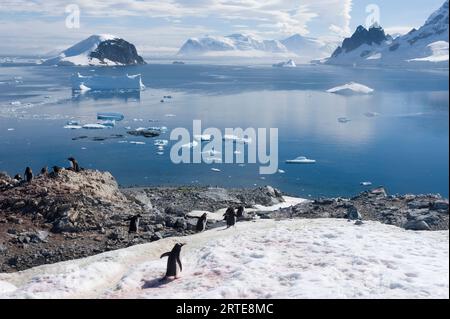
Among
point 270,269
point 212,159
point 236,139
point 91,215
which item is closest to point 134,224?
point 91,215

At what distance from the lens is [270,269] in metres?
12.7

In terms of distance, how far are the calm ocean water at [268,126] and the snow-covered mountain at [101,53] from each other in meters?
86.4

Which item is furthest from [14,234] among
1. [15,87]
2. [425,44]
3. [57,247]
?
[425,44]

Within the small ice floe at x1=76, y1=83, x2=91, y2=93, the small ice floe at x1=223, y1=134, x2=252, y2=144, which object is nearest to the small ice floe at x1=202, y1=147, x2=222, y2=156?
the small ice floe at x1=223, y1=134, x2=252, y2=144

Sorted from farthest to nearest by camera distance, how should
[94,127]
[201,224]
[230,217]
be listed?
1. [94,127]
2. [201,224]
3. [230,217]

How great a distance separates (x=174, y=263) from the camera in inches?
499

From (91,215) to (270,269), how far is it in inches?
300

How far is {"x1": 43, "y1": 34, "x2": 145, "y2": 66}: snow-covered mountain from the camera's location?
166 metres

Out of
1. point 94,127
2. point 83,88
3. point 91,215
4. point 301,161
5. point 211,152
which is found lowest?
A: point 301,161

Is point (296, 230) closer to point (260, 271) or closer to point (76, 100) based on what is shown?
point (260, 271)
